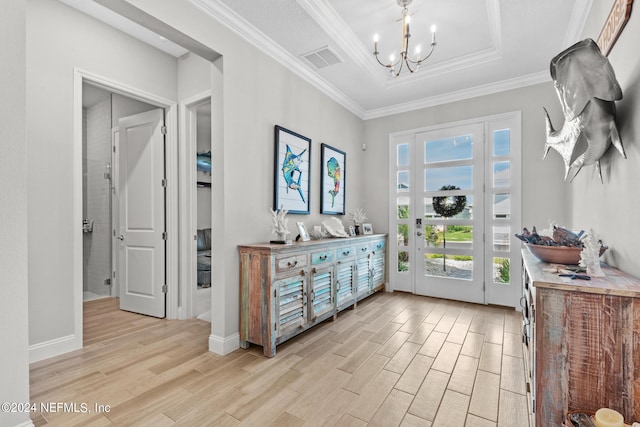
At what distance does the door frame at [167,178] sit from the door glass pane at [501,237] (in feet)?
13.2

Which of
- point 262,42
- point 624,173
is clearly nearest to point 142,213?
point 262,42

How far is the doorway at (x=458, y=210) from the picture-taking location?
3.79m

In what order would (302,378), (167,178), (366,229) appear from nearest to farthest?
(302,378), (167,178), (366,229)

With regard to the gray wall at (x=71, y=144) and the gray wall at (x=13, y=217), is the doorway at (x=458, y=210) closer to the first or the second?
the gray wall at (x=71, y=144)

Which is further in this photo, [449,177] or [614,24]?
[449,177]

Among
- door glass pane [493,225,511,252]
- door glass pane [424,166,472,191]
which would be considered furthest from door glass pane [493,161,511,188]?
door glass pane [493,225,511,252]

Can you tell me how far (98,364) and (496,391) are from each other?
9.83 ft

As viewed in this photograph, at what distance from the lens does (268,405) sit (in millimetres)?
1813

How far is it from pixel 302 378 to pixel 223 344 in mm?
799

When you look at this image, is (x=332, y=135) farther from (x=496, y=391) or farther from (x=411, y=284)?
(x=496, y=391)

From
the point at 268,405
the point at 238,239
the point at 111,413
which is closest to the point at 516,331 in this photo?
the point at 268,405

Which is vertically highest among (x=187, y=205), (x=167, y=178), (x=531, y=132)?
(x=531, y=132)

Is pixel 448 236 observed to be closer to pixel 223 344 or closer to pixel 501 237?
pixel 501 237

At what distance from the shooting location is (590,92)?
4.87 feet
